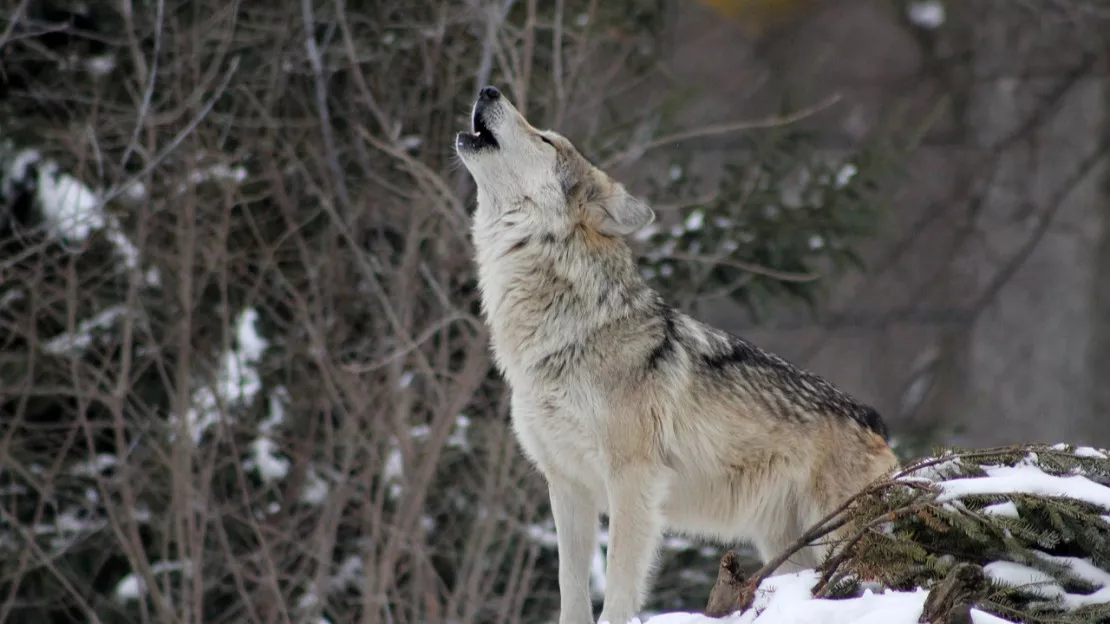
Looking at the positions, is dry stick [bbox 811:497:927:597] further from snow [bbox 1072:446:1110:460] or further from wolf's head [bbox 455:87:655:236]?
wolf's head [bbox 455:87:655:236]

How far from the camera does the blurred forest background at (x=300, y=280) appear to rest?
27.1 feet

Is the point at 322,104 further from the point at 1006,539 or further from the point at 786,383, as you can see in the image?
the point at 1006,539

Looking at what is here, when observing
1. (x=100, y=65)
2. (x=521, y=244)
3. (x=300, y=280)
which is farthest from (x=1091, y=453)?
(x=100, y=65)

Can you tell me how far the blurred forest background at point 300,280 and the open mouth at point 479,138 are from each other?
2.38 meters

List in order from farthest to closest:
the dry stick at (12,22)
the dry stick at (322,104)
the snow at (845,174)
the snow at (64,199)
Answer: the snow at (845,174), the dry stick at (322,104), the snow at (64,199), the dry stick at (12,22)

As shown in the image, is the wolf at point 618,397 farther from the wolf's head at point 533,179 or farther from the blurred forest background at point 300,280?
the blurred forest background at point 300,280

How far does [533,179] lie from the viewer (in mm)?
5285

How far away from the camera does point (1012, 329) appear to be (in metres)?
18.5

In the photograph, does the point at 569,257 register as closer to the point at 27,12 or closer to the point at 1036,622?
the point at 1036,622

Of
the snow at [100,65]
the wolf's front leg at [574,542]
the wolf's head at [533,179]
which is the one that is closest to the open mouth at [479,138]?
the wolf's head at [533,179]

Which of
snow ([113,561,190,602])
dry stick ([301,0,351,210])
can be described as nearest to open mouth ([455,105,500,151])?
dry stick ([301,0,351,210])

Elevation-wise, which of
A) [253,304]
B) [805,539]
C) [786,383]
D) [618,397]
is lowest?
[253,304]

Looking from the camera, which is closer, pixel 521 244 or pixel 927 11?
pixel 521 244

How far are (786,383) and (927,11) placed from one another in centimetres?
1450
